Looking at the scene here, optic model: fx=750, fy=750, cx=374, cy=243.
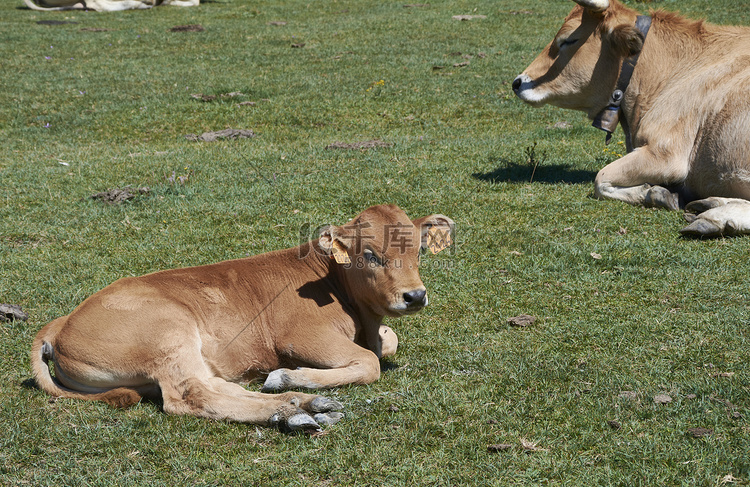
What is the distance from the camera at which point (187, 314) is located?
17.8 ft

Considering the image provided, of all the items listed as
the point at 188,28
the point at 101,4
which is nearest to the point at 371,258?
the point at 188,28

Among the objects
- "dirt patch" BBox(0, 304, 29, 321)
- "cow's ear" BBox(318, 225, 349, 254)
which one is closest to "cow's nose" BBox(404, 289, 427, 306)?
"cow's ear" BBox(318, 225, 349, 254)

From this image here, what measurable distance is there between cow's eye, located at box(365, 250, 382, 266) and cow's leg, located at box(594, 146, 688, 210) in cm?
491

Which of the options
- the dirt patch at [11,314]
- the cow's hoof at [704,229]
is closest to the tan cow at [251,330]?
the dirt patch at [11,314]

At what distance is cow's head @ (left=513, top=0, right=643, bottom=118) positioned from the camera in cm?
999

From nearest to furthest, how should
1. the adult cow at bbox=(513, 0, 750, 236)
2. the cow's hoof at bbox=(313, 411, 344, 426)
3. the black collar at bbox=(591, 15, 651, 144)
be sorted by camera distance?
1. the cow's hoof at bbox=(313, 411, 344, 426)
2. the adult cow at bbox=(513, 0, 750, 236)
3. the black collar at bbox=(591, 15, 651, 144)

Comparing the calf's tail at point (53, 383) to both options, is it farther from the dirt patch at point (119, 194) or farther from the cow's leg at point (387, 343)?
the dirt patch at point (119, 194)

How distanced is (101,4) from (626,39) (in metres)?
23.0

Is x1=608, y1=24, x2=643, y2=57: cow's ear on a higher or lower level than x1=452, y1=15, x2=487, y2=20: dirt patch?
higher

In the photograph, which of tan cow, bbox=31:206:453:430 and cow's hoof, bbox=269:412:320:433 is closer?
cow's hoof, bbox=269:412:320:433

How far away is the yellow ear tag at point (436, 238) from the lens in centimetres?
602

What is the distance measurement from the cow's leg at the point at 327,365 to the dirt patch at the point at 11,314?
2.61 meters

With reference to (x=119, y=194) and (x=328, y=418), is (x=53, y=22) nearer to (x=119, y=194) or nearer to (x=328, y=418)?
(x=119, y=194)

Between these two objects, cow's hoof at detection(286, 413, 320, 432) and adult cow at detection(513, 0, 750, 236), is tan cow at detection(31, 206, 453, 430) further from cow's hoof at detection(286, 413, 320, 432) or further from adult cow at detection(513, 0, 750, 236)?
adult cow at detection(513, 0, 750, 236)
